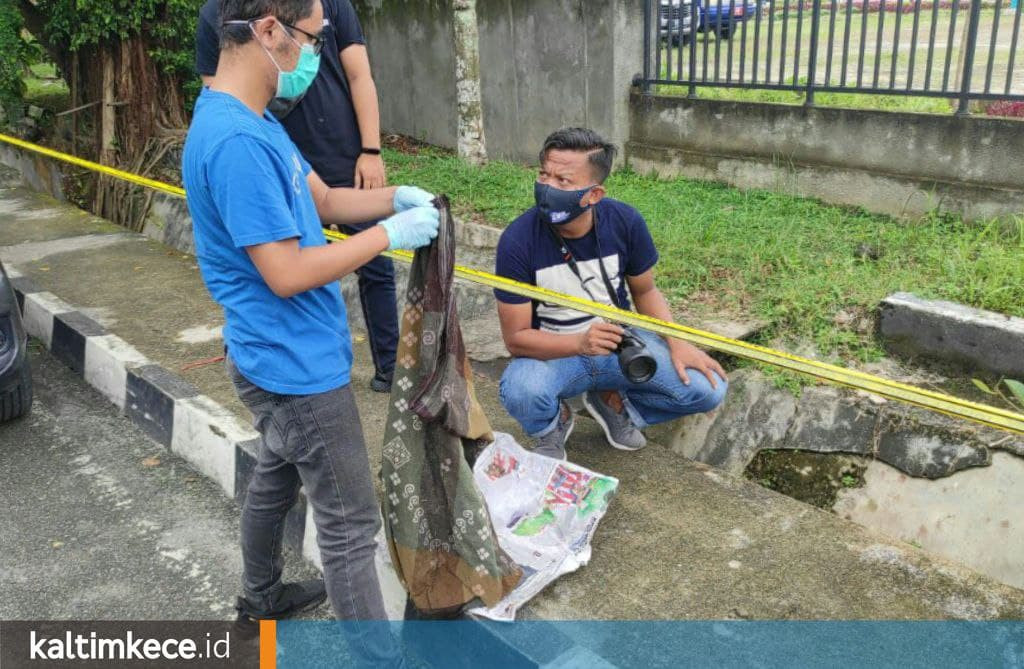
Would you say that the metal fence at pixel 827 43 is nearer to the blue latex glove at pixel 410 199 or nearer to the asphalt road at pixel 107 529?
the blue latex glove at pixel 410 199

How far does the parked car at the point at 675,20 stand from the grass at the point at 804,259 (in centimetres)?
109

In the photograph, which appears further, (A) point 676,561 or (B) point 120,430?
(B) point 120,430

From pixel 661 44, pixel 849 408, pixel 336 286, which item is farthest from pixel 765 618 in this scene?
pixel 661 44

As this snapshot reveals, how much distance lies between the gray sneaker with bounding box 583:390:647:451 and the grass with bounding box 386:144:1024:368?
95cm

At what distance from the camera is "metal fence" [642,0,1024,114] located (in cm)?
522

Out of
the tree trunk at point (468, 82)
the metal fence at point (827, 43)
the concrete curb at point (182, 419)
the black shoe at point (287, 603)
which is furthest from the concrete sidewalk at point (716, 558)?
the tree trunk at point (468, 82)

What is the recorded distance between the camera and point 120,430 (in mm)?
4152

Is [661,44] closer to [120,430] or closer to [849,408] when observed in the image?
[849,408]

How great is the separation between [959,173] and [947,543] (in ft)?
9.20

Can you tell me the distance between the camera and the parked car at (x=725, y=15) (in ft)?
20.3

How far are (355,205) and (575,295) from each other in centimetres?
101

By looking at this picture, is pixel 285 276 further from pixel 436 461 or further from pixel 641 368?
pixel 641 368

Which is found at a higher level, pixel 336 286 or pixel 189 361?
pixel 336 286

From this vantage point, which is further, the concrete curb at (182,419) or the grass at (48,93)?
the grass at (48,93)
